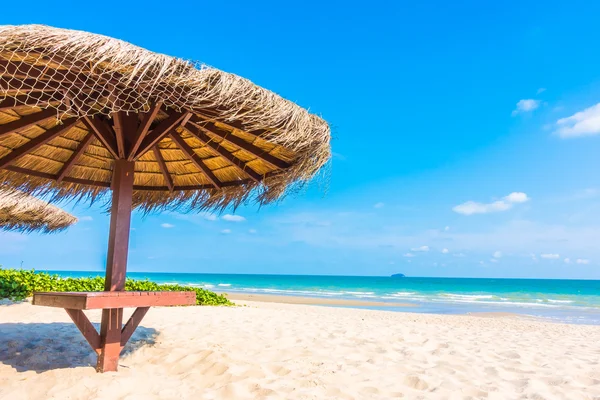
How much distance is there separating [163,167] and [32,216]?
267 inches

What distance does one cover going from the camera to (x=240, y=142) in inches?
149

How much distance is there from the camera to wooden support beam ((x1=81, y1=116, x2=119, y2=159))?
10.7 ft

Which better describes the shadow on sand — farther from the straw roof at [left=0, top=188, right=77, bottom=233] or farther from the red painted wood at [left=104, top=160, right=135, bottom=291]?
the straw roof at [left=0, top=188, right=77, bottom=233]

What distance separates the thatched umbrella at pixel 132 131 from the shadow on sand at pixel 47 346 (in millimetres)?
616

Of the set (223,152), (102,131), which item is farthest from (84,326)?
(223,152)

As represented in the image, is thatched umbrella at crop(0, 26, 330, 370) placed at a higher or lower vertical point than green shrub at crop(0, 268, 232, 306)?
higher

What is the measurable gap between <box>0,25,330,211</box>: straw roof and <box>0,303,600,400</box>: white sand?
1.48 m

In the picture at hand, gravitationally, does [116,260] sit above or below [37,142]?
below

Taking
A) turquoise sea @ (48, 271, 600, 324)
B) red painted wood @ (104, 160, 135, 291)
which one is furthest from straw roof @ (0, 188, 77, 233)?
turquoise sea @ (48, 271, 600, 324)

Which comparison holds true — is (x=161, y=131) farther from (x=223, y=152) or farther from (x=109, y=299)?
(x=109, y=299)

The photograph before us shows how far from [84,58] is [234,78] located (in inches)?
33.1

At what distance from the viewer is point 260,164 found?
14.0ft

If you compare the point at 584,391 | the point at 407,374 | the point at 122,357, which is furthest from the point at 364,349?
the point at 122,357

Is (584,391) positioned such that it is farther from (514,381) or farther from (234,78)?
(234,78)
